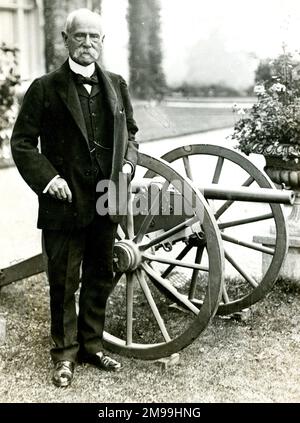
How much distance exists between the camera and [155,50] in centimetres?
1172

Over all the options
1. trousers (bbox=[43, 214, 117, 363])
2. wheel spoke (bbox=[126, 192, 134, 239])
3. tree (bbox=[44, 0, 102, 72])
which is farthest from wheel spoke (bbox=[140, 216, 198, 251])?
tree (bbox=[44, 0, 102, 72])

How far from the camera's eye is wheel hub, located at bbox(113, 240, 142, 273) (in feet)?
13.5

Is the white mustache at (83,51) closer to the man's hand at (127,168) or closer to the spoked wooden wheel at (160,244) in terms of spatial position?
the man's hand at (127,168)

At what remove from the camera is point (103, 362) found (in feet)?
13.3

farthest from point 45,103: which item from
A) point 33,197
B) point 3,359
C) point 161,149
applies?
point 161,149

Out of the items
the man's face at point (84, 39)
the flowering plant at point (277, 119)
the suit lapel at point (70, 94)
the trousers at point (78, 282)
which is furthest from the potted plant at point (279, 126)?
the man's face at point (84, 39)

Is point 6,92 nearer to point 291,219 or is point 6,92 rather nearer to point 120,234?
point 120,234

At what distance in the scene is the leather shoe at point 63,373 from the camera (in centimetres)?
387

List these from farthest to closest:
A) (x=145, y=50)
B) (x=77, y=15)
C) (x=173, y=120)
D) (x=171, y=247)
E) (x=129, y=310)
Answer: (x=173, y=120)
(x=145, y=50)
(x=171, y=247)
(x=129, y=310)
(x=77, y=15)

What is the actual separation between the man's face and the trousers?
0.87 meters

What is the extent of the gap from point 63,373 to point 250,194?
58.9 inches

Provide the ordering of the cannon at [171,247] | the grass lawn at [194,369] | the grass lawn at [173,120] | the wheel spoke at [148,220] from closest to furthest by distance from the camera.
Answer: the grass lawn at [194,369] → the cannon at [171,247] → the wheel spoke at [148,220] → the grass lawn at [173,120]

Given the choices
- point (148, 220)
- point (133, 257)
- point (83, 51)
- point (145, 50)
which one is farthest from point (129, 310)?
point (145, 50)
